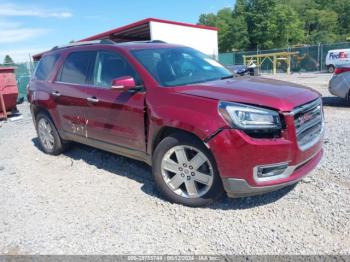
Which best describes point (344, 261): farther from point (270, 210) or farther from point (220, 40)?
point (220, 40)

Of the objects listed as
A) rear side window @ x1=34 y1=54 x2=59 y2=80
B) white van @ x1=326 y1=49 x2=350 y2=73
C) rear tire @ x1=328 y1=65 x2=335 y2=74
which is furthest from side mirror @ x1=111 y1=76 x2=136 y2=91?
rear tire @ x1=328 y1=65 x2=335 y2=74

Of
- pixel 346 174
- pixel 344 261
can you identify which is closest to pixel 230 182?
pixel 344 261

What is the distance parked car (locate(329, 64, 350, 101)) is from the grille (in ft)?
19.8

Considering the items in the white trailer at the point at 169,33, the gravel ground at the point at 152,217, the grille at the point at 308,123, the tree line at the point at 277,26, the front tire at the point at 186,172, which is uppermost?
the tree line at the point at 277,26

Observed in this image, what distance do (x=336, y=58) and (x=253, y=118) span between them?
27.6 m

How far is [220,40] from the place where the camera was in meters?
68.0

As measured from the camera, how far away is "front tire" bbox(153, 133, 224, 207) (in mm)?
3412

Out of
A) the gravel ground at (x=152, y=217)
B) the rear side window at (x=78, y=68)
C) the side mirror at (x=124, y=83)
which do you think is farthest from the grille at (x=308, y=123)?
the rear side window at (x=78, y=68)

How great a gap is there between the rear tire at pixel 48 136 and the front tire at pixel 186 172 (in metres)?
2.72

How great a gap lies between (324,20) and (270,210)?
3035 inches

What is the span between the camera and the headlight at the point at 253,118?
10.2ft

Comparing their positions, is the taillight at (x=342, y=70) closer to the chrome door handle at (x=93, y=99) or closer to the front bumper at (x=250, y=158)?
the front bumper at (x=250, y=158)

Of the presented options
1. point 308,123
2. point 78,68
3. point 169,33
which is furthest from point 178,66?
point 169,33

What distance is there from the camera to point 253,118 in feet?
10.2
